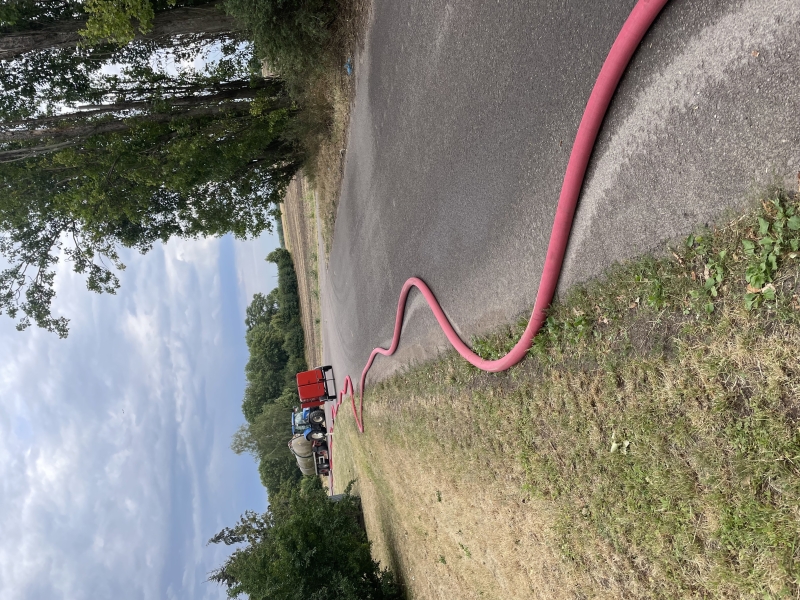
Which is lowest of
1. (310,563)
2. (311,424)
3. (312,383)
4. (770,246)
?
(770,246)

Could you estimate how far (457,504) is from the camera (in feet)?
24.5


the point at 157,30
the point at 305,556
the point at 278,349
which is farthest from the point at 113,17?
the point at 278,349

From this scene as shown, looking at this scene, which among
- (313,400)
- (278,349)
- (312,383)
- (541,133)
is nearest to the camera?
(541,133)

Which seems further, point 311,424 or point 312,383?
point 311,424

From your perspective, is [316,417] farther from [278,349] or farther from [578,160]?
[278,349]

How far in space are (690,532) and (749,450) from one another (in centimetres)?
A: 84

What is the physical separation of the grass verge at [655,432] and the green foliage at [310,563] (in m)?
4.62

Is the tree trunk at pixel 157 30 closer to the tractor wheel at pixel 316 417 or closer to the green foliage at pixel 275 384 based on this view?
the tractor wheel at pixel 316 417

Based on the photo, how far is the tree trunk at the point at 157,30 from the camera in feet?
30.6

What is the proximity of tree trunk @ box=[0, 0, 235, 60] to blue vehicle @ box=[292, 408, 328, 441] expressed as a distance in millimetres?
14901

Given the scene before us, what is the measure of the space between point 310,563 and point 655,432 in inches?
341

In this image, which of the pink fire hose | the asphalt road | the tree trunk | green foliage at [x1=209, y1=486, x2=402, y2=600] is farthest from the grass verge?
the tree trunk

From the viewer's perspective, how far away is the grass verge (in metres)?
3.15

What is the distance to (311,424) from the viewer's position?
74.1ft
